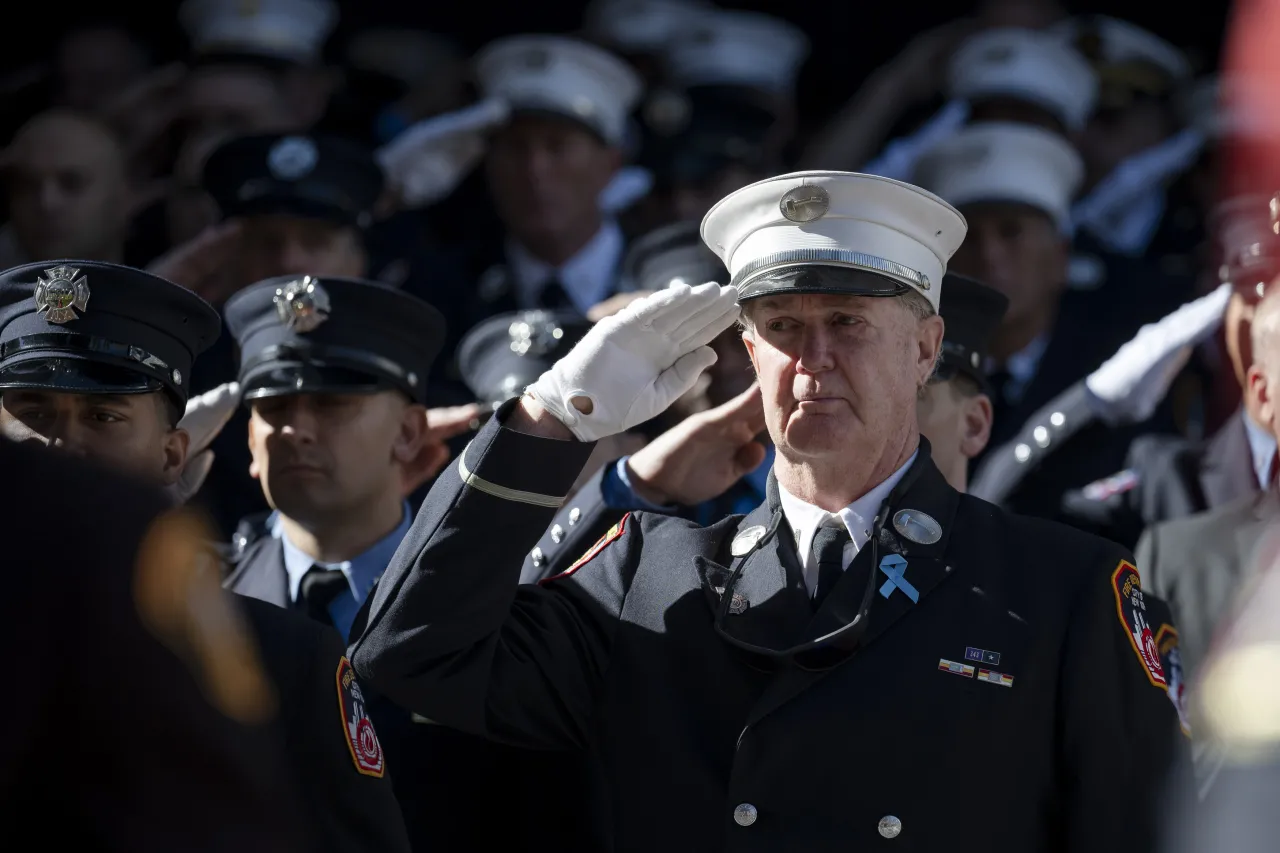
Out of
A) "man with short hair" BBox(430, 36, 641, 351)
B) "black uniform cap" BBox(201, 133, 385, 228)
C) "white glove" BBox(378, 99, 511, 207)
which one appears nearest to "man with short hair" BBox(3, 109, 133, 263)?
"black uniform cap" BBox(201, 133, 385, 228)

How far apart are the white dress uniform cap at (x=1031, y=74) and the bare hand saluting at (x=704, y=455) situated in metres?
3.17

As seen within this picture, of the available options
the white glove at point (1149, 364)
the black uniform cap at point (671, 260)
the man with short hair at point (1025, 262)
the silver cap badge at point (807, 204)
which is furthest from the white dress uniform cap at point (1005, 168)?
the silver cap badge at point (807, 204)

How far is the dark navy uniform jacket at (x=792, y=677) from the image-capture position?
2.86m

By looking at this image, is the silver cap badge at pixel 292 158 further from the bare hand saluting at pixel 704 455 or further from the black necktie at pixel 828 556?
the black necktie at pixel 828 556

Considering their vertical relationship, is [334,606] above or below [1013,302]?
below

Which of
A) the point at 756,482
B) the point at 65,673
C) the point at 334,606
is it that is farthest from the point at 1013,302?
the point at 65,673

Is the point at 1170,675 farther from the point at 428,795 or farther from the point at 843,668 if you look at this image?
the point at 428,795

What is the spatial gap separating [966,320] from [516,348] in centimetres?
139

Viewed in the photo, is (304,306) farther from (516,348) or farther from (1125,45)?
(1125,45)

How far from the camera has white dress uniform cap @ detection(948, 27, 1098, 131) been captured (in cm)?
664

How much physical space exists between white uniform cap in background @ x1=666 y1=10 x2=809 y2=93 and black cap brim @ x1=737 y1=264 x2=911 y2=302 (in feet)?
14.0

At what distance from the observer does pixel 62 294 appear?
365 cm

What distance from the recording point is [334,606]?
404 centimetres

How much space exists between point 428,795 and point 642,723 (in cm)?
88
